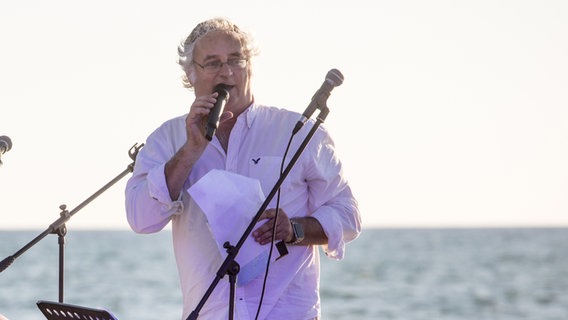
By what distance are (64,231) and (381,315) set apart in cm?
1860

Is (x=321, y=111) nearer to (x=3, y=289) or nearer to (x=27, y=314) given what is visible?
(x=27, y=314)

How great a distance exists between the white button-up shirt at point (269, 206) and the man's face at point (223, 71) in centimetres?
6

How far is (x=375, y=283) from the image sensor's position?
3219cm

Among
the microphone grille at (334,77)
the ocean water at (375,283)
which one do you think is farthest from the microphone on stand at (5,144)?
the ocean water at (375,283)

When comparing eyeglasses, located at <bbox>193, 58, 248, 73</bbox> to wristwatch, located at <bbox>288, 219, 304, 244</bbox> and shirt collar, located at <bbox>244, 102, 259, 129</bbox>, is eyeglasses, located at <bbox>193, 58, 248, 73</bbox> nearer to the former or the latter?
shirt collar, located at <bbox>244, 102, 259, 129</bbox>

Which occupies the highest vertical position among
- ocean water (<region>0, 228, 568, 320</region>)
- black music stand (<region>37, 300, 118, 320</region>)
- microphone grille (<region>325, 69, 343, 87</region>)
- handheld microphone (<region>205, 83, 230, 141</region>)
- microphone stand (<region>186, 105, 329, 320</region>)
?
microphone grille (<region>325, 69, 343, 87</region>)

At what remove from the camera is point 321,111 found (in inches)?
180

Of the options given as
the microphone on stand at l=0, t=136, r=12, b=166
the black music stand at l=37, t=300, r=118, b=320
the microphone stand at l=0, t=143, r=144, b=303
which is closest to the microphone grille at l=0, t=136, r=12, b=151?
the microphone on stand at l=0, t=136, r=12, b=166

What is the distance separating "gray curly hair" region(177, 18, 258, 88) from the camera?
16.1 ft

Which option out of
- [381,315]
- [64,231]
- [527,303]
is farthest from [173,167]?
[527,303]

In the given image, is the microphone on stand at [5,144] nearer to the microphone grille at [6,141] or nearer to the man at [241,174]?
the microphone grille at [6,141]

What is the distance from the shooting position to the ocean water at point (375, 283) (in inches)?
967

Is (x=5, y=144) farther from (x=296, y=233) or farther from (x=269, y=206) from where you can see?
(x=296, y=233)

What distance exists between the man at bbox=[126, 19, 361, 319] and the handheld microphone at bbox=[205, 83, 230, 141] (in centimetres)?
11
